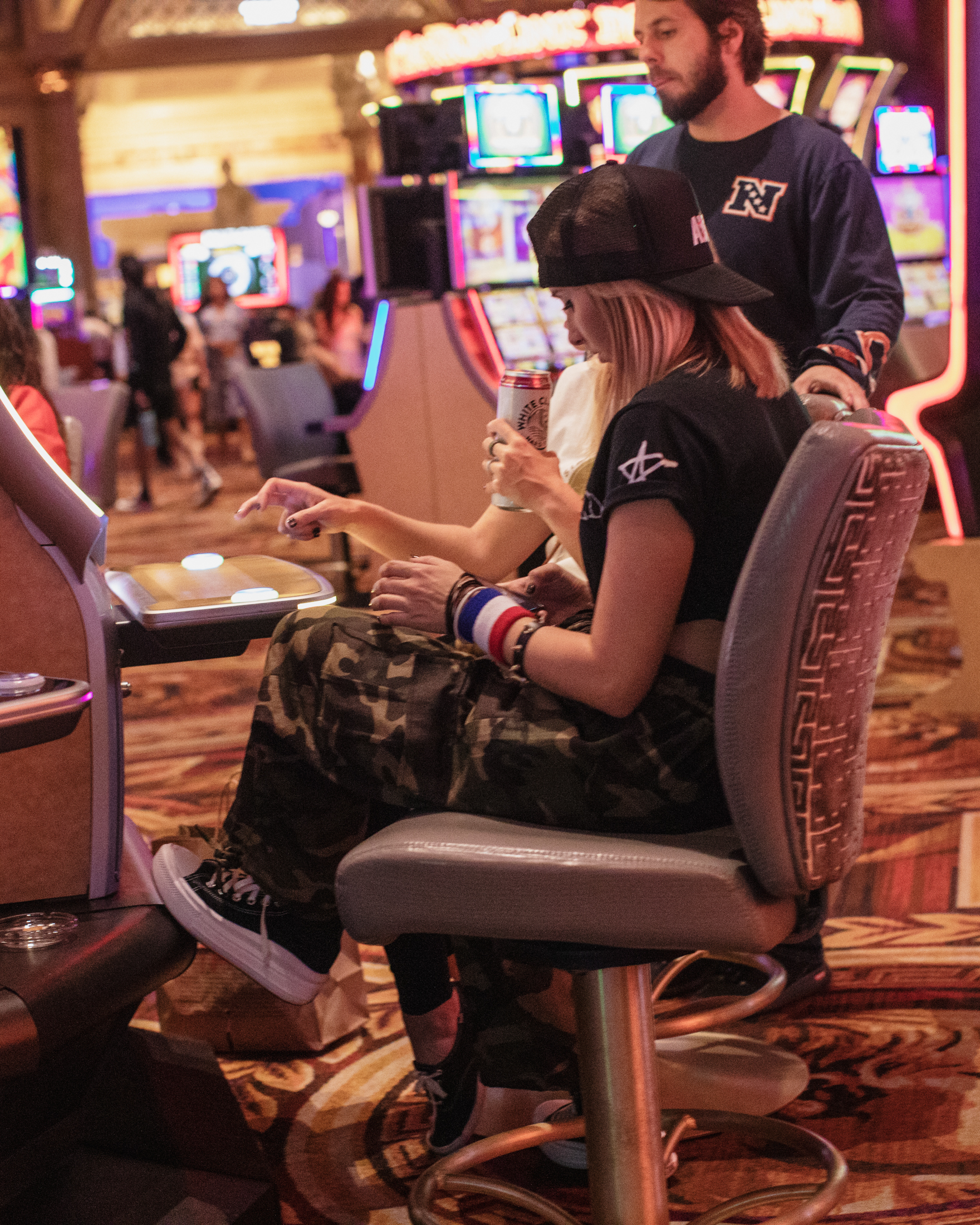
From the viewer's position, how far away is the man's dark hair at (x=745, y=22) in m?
2.05

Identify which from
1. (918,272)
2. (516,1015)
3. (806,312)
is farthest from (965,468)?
(918,272)

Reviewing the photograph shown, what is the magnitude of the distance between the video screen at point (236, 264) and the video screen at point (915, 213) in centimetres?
850

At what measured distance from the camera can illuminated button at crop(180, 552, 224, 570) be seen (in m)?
1.77

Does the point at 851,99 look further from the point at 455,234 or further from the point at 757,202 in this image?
the point at 757,202

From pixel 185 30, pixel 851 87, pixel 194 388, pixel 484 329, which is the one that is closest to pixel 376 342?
pixel 484 329

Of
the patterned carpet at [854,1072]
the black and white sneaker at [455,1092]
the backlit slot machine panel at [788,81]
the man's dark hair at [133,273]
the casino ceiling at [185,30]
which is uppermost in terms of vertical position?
the casino ceiling at [185,30]

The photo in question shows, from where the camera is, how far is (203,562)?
179 centimetres

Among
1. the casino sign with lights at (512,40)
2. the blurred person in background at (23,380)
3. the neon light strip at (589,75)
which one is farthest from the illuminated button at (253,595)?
the casino sign with lights at (512,40)

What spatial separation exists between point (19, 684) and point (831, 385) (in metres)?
1.21

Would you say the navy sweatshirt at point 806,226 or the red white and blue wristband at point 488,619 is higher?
the navy sweatshirt at point 806,226

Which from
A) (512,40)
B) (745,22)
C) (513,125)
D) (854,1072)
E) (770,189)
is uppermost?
(512,40)

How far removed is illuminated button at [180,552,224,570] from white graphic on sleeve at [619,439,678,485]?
2.32ft

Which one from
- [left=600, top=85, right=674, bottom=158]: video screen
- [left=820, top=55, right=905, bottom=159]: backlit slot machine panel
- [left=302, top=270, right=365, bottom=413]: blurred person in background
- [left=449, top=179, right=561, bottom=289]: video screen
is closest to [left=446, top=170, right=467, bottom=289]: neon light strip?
[left=449, top=179, right=561, bottom=289]: video screen

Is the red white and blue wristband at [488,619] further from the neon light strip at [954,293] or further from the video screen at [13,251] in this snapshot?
the video screen at [13,251]
